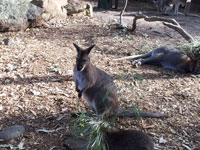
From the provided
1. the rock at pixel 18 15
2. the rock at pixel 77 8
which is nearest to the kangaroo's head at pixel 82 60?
the rock at pixel 18 15

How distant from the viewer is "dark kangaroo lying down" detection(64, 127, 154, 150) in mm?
2438

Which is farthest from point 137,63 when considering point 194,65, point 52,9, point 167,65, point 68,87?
point 52,9

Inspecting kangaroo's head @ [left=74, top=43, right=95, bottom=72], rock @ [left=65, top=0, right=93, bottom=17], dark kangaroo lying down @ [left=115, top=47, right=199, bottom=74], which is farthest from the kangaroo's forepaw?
rock @ [left=65, top=0, right=93, bottom=17]

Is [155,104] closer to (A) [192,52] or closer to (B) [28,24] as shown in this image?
(A) [192,52]

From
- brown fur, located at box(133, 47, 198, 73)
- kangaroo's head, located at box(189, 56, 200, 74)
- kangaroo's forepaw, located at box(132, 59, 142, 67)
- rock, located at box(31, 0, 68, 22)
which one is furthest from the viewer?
rock, located at box(31, 0, 68, 22)

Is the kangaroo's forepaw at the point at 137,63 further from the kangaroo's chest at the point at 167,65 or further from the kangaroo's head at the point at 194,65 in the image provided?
the kangaroo's head at the point at 194,65

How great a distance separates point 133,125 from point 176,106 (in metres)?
0.98

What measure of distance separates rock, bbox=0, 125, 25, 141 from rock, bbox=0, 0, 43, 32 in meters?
4.23

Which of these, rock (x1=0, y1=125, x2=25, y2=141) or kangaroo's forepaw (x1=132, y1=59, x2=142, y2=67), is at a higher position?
kangaroo's forepaw (x1=132, y1=59, x2=142, y2=67)

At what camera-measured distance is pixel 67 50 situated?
5.71m

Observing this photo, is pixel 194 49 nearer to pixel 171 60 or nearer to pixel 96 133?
pixel 171 60

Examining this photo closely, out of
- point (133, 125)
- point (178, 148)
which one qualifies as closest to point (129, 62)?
point (133, 125)

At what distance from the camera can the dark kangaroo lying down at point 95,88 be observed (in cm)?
314

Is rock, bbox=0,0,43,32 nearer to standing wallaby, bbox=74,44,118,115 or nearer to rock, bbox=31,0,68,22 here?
rock, bbox=31,0,68,22
